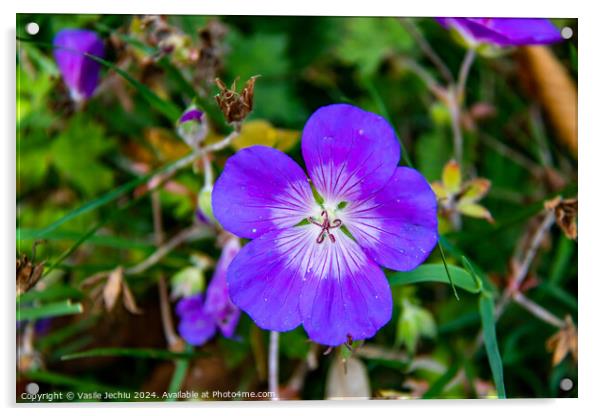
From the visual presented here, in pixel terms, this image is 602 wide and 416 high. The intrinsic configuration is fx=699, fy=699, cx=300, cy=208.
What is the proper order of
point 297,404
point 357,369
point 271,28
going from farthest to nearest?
point 271,28
point 357,369
point 297,404

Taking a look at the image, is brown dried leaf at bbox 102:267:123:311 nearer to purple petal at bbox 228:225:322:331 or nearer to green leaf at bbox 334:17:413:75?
purple petal at bbox 228:225:322:331

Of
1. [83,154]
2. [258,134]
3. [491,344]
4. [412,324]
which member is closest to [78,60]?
[83,154]

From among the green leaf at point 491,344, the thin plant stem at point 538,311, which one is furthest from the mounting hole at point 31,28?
the thin plant stem at point 538,311

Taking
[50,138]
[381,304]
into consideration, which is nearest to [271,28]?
[50,138]

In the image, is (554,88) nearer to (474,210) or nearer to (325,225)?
(474,210)

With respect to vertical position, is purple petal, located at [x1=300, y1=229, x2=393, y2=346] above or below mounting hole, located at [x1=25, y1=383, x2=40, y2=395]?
above

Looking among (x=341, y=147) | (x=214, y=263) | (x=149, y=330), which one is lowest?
(x=149, y=330)

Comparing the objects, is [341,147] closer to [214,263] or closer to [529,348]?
[214,263]

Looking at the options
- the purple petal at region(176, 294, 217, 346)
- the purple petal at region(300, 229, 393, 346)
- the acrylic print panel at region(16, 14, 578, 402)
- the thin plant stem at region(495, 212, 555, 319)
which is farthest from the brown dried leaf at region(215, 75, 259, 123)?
the thin plant stem at region(495, 212, 555, 319)

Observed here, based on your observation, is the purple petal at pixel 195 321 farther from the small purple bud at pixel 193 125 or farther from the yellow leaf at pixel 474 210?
the yellow leaf at pixel 474 210
